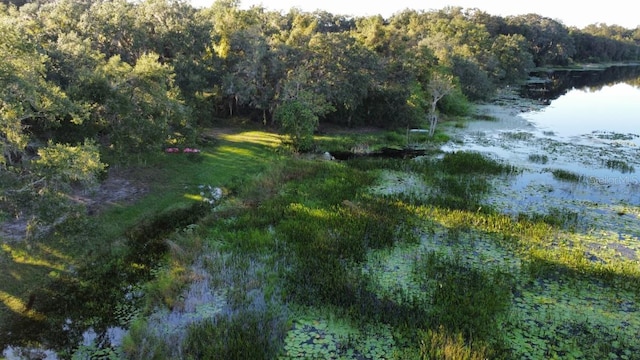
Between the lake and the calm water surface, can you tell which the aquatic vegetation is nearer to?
the lake

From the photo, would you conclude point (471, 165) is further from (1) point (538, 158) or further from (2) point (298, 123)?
(2) point (298, 123)

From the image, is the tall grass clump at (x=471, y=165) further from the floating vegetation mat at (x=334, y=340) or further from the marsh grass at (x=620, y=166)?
the floating vegetation mat at (x=334, y=340)

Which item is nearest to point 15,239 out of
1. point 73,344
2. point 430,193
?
point 73,344

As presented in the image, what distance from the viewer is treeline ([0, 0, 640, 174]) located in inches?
562

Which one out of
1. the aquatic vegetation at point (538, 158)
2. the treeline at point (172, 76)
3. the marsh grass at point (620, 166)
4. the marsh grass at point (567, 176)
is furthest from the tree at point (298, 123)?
the marsh grass at point (620, 166)

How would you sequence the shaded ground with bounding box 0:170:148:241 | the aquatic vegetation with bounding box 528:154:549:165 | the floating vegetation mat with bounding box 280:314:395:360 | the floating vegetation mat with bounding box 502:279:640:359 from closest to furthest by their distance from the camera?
the floating vegetation mat with bounding box 280:314:395:360
the floating vegetation mat with bounding box 502:279:640:359
the shaded ground with bounding box 0:170:148:241
the aquatic vegetation with bounding box 528:154:549:165

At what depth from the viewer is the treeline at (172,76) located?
1428 centimetres

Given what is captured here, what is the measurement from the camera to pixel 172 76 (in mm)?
24047

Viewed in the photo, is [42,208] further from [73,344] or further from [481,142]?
[481,142]

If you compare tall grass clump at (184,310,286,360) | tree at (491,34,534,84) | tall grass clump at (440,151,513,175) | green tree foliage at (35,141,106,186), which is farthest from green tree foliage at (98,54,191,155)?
tree at (491,34,534,84)

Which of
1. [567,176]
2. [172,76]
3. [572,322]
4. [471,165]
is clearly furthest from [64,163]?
[567,176]

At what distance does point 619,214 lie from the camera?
18.7m

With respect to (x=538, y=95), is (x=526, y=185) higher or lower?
lower

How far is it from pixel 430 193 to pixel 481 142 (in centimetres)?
1502
